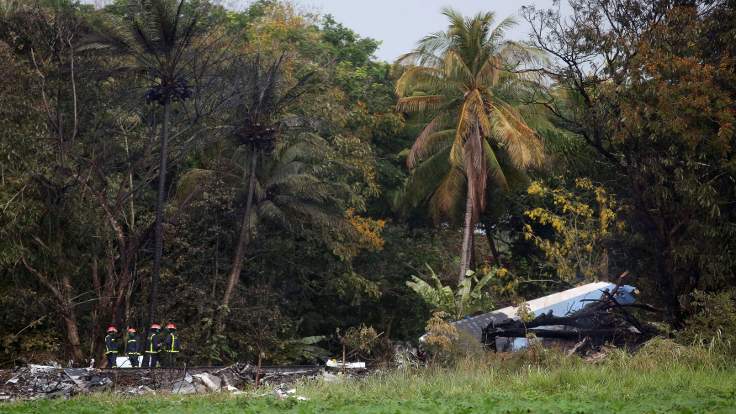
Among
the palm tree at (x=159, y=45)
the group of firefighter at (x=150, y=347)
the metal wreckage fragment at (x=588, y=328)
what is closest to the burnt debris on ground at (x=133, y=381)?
the group of firefighter at (x=150, y=347)

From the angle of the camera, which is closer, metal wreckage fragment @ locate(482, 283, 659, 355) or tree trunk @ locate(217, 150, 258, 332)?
metal wreckage fragment @ locate(482, 283, 659, 355)

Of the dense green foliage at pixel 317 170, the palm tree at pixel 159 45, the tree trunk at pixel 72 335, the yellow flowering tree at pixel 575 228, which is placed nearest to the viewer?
the dense green foliage at pixel 317 170

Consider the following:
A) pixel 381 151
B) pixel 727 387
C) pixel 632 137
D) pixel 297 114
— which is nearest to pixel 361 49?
pixel 381 151

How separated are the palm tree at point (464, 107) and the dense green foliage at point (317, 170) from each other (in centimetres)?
9

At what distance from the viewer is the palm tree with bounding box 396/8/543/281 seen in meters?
34.3

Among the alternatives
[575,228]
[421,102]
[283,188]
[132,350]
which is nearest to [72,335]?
[132,350]

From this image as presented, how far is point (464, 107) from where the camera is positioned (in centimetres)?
3444

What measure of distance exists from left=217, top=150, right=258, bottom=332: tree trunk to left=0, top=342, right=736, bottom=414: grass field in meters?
11.8

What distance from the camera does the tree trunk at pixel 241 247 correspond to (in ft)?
103

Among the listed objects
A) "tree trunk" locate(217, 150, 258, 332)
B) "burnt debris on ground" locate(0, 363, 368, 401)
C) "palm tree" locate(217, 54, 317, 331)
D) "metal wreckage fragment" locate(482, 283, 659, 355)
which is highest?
"palm tree" locate(217, 54, 317, 331)

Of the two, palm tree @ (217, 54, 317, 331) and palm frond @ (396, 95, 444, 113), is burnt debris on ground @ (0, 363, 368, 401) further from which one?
palm frond @ (396, 95, 444, 113)

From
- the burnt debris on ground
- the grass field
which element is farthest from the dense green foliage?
the burnt debris on ground

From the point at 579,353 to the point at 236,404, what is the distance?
37.1ft

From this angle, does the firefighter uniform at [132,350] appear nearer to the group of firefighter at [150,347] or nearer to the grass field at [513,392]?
the group of firefighter at [150,347]
